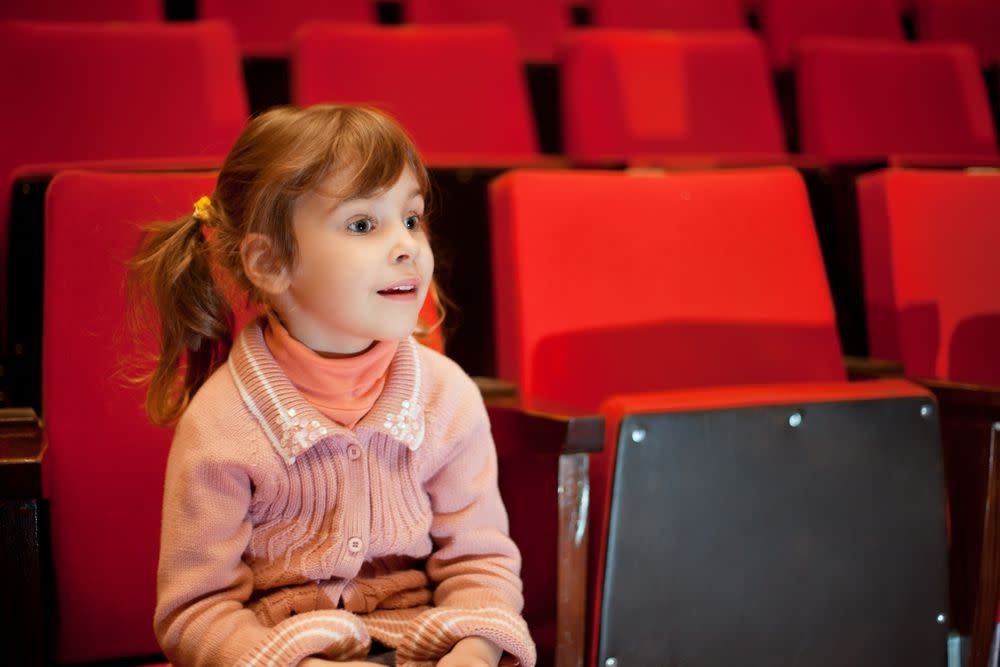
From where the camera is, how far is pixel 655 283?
23.2 inches

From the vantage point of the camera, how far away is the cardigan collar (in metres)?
0.39

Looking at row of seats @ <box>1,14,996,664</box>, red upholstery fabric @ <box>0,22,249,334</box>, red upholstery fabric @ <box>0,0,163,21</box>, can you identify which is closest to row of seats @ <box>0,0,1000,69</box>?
red upholstery fabric @ <box>0,0,163,21</box>

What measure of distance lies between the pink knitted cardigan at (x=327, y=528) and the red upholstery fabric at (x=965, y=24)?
104cm

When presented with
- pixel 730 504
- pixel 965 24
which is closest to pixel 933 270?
pixel 730 504

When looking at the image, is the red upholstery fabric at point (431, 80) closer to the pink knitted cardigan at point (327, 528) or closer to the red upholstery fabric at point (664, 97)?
the red upholstery fabric at point (664, 97)

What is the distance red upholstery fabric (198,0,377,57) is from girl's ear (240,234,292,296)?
1.97 ft

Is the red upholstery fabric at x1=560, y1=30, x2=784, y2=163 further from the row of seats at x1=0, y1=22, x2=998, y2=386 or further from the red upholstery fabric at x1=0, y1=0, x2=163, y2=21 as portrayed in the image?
the red upholstery fabric at x1=0, y1=0, x2=163, y2=21

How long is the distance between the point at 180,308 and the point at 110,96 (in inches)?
15.0

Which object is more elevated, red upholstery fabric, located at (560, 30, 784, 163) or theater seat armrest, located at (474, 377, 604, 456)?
red upholstery fabric, located at (560, 30, 784, 163)

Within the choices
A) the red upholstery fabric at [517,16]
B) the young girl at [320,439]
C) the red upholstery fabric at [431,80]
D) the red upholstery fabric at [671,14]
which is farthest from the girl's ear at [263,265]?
the red upholstery fabric at [671,14]

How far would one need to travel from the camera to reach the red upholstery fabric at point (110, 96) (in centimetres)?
72

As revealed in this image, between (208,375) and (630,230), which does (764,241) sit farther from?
(208,375)

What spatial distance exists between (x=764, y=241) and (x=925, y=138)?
1.62ft

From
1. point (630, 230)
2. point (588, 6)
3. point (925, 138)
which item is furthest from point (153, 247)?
point (588, 6)
